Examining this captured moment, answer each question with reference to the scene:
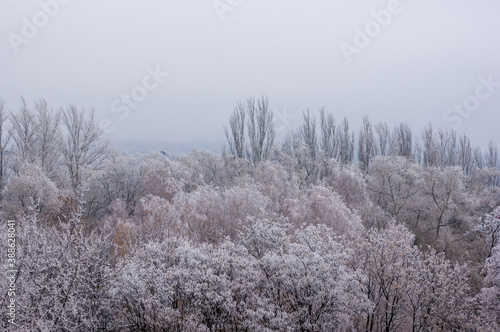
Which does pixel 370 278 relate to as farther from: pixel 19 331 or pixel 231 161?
pixel 231 161

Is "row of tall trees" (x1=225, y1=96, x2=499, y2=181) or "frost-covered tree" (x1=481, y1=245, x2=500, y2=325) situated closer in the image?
"frost-covered tree" (x1=481, y1=245, x2=500, y2=325)

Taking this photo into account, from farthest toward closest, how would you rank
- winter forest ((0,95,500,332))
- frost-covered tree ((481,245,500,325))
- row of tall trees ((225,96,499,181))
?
1. row of tall trees ((225,96,499,181))
2. frost-covered tree ((481,245,500,325))
3. winter forest ((0,95,500,332))

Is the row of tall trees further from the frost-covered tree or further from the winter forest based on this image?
the frost-covered tree

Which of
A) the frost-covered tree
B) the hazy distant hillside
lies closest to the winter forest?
the frost-covered tree

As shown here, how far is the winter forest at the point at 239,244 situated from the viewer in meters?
7.84

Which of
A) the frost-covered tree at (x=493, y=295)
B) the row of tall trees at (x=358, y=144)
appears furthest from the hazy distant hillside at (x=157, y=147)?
the frost-covered tree at (x=493, y=295)

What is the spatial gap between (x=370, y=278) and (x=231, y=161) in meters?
22.7

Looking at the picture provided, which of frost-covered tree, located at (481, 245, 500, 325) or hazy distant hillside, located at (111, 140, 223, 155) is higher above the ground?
hazy distant hillside, located at (111, 140, 223, 155)

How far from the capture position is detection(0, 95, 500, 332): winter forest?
25.7 feet

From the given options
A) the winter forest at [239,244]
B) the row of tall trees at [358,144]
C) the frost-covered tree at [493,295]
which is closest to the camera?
the winter forest at [239,244]

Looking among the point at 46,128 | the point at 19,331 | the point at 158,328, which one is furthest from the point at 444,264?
Result: the point at 46,128

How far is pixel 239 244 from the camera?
999 cm

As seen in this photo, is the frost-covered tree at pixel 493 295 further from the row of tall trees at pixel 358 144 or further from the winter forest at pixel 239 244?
the row of tall trees at pixel 358 144

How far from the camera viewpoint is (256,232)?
988cm
